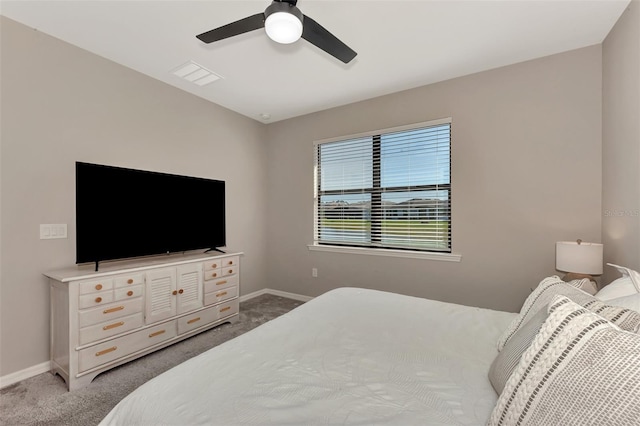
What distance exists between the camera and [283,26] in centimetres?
156

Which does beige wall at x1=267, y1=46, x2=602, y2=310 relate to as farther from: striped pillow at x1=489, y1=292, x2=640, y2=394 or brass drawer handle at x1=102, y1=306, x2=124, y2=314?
brass drawer handle at x1=102, y1=306, x2=124, y2=314

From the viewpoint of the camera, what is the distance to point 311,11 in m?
2.02

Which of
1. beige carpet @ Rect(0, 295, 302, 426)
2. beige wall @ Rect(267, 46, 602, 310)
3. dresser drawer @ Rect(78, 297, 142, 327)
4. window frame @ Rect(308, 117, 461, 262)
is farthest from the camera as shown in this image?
window frame @ Rect(308, 117, 461, 262)

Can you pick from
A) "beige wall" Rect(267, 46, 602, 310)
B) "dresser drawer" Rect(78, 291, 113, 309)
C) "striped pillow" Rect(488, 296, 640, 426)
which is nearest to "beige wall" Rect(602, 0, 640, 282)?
"beige wall" Rect(267, 46, 602, 310)

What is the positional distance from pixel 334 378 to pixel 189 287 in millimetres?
2210

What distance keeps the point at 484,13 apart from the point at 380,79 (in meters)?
1.14

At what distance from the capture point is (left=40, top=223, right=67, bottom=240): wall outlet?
2285 mm

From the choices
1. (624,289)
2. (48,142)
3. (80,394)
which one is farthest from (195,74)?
(624,289)

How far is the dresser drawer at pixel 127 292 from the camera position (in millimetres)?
2279

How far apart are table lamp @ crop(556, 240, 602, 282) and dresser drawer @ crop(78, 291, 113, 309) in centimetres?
353

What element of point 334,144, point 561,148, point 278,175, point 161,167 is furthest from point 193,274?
point 561,148

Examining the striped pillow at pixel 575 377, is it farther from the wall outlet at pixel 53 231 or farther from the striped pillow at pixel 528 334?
the wall outlet at pixel 53 231

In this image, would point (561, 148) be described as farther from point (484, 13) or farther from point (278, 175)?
point (278, 175)

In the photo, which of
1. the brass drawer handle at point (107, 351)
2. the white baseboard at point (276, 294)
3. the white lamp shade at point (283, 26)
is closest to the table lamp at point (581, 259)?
the white lamp shade at point (283, 26)
